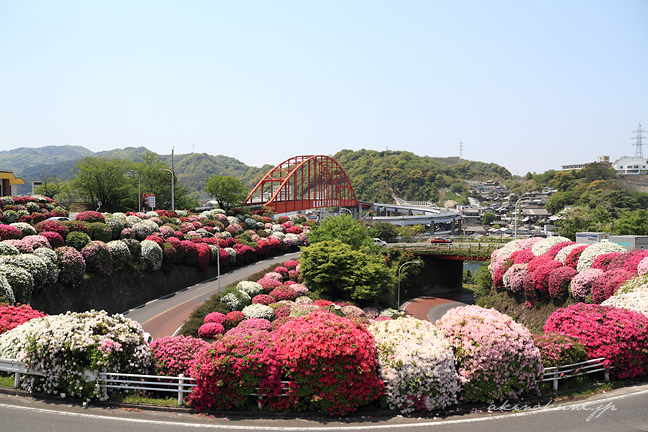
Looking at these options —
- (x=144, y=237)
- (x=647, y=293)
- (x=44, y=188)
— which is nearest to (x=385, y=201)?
(x=44, y=188)

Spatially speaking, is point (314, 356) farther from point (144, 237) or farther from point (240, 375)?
point (144, 237)

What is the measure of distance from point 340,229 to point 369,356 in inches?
1366

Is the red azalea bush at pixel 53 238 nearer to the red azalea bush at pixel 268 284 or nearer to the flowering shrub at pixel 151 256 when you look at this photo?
the flowering shrub at pixel 151 256

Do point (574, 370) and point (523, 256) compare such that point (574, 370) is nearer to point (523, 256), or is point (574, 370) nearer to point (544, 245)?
point (544, 245)

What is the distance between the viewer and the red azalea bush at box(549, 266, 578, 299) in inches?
930

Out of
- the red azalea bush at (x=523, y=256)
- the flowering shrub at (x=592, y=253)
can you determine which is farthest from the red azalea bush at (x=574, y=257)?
the red azalea bush at (x=523, y=256)

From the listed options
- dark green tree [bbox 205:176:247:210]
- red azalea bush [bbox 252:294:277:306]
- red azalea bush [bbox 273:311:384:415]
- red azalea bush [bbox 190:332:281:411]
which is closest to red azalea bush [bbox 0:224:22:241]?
red azalea bush [bbox 252:294:277:306]

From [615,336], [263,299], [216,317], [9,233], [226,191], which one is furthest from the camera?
[226,191]

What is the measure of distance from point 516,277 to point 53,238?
1243 inches

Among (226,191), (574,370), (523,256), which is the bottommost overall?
(574,370)

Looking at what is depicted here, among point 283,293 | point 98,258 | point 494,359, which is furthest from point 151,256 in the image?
point 494,359

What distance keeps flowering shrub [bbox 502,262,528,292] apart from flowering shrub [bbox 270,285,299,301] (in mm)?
16211

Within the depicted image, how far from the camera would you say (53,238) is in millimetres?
25703

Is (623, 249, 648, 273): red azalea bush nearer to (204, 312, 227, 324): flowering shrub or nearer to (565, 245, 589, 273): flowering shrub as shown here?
(565, 245, 589, 273): flowering shrub
